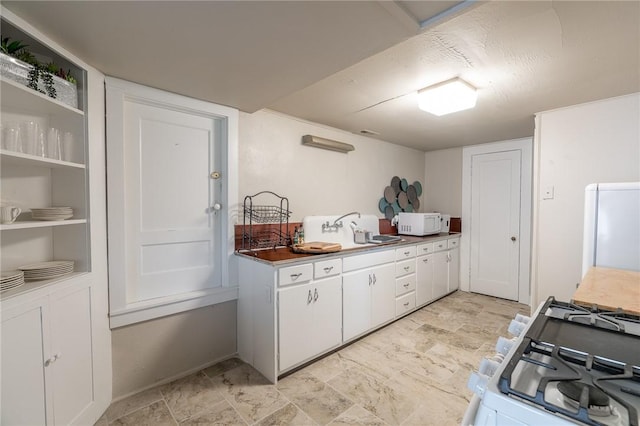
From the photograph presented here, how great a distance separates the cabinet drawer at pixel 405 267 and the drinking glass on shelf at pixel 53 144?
288cm

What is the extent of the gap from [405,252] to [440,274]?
993 mm

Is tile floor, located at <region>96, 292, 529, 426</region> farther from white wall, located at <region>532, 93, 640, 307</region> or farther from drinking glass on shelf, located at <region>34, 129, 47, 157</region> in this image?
drinking glass on shelf, located at <region>34, 129, 47, 157</region>

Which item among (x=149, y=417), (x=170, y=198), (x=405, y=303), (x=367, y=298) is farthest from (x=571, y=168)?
(x=149, y=417)

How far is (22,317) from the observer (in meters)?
1.26

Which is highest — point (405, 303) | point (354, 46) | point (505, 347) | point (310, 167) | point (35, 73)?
point (354, 46)

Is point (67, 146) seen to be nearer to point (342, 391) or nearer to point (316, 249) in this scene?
point (316, 249)

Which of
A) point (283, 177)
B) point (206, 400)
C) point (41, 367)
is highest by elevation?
point (283, 177)

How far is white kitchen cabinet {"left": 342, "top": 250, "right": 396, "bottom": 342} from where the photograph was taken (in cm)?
249

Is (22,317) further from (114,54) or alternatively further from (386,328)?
(386,328)

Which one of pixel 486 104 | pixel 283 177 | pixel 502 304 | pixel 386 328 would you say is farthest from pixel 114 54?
pixel 502 304

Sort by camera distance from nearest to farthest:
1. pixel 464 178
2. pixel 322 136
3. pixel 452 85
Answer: pixel 452 85, pixel 322 136, pixel 464 178

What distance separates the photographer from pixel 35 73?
53.2 inches

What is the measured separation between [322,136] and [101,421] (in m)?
2.92

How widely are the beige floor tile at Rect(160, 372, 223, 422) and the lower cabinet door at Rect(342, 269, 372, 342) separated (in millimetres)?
1127
